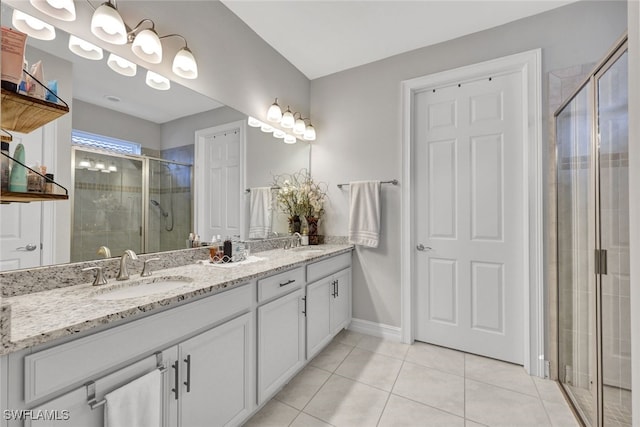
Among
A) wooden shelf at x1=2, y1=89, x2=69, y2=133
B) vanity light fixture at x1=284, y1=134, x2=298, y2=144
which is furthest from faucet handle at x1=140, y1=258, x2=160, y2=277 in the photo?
vanity light fixture at x1=284, y1=134, x2=298, y2=144

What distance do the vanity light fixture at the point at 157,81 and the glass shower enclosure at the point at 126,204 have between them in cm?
44

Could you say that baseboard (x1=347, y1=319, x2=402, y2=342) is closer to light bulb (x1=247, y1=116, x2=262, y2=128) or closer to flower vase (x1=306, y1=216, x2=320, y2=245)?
flower vase (x1=306, y1=216, x2=320, y2=245)

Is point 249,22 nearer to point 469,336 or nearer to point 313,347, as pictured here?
point 313,347

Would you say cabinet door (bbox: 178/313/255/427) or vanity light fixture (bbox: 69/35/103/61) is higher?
vanity light fixture (bbox: 69/35/103/61)

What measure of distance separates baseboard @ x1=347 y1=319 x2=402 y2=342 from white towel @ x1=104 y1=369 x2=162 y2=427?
2054 millimetres

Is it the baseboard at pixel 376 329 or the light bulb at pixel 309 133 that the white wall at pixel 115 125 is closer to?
the light bulb at pixel 309 133

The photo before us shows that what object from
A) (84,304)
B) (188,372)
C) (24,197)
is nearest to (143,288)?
(84,304)

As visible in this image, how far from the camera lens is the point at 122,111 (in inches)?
60.9

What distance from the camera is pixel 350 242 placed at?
9.06ft

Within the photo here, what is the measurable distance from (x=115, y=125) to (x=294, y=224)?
170 cm

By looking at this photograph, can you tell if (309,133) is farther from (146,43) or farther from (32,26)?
(32,26)

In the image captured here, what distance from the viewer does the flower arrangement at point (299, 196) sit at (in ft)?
9.01

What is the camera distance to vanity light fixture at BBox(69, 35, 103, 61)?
131 cm

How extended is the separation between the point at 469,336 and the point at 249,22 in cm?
323
